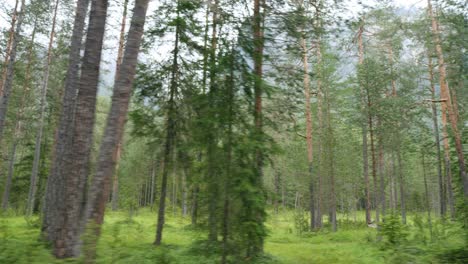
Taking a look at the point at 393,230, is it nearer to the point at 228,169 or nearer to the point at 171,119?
the point at 228,169

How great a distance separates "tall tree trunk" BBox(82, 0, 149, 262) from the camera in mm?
4832

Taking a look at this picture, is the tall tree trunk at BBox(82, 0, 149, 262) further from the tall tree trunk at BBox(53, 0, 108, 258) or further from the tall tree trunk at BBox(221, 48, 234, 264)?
the tall tree trunk at BBox(221, 48, 234, 264)

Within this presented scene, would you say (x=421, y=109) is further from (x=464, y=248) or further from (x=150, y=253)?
(x=150, y=253)

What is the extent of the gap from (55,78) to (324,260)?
69.6ft

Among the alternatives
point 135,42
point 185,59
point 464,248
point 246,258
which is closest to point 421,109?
point 464,248

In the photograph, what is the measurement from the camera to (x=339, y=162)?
81.9ft

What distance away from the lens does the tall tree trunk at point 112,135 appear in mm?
4832

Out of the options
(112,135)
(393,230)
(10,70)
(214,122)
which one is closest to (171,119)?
(214,122)

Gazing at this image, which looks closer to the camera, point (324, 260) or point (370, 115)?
point (324, 260)

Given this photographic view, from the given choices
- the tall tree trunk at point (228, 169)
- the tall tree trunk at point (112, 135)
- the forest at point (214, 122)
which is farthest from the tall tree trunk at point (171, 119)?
the tall tree trunk at point (112, 135)

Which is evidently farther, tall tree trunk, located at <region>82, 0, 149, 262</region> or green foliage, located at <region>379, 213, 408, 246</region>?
green foliage, located at <region>379, 213, 408, 246</region>

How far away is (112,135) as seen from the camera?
16.7ft

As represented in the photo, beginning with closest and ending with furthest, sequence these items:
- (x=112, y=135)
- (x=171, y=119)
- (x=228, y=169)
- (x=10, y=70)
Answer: (x=112, y=135)
(x=228, y=169)
(x=171, y=119)
(x=10, y=70)

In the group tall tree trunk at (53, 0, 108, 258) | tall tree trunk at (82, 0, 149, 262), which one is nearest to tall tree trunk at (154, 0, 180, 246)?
tall tree trunk at (53, 0, 108, 258)
